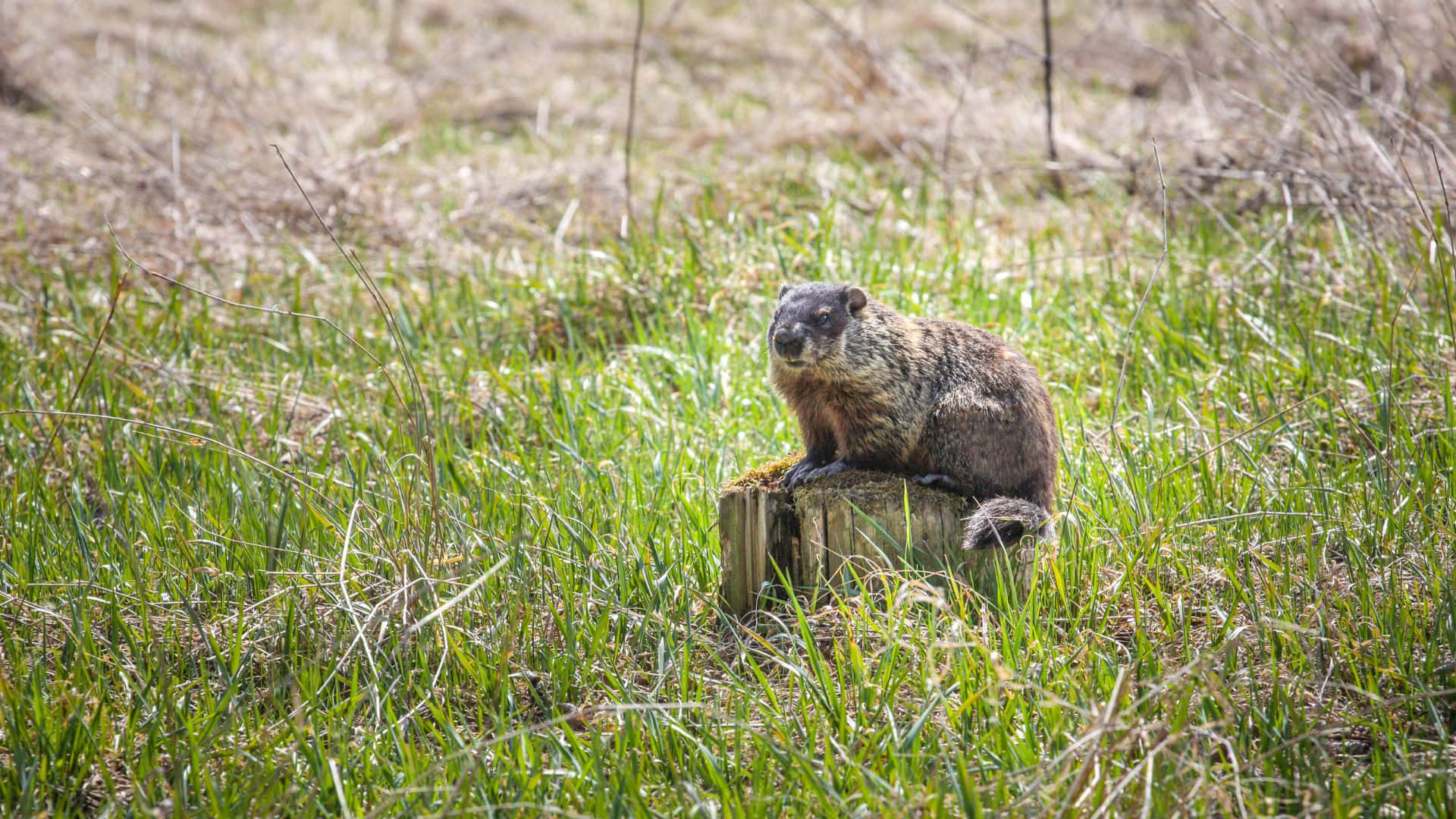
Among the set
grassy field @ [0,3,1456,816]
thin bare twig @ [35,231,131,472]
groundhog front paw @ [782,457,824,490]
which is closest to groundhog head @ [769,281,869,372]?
groundhog front paw @ [782,457,824,490]

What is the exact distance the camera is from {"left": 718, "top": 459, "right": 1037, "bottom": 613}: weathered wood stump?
3.35m

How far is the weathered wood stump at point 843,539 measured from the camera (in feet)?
11.0

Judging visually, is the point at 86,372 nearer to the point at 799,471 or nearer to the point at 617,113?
the point at 799,471

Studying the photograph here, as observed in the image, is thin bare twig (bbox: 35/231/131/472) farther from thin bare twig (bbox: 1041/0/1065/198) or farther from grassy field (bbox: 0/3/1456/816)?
thin bare twig (bbox: 1041/0/1065/198)

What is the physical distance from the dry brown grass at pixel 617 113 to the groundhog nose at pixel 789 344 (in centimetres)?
224

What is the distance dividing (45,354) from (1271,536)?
5487mm

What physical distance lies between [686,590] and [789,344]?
0.87 m

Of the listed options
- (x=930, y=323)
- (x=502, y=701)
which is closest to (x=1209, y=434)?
(x=930, y=323)

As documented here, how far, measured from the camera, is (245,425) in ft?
16.2

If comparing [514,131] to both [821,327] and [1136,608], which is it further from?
[1136,608]

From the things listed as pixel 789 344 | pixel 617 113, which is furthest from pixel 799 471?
pixel 617 113

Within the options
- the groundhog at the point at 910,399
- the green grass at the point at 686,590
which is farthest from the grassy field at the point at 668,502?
the groundhog at the point at 910,399

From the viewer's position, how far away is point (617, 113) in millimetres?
11086

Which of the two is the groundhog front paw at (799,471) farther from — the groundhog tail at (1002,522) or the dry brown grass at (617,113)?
the dry brown grass at (617,113)
